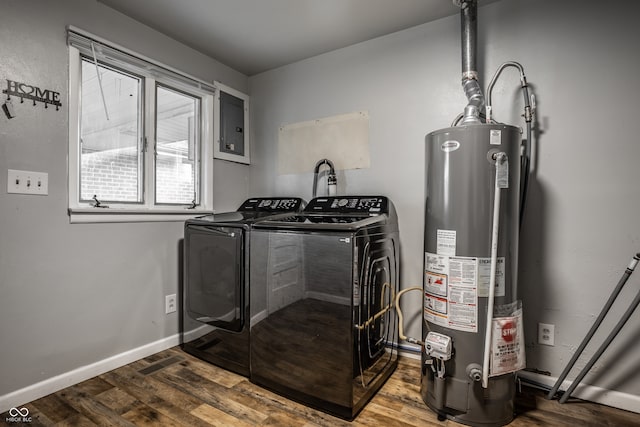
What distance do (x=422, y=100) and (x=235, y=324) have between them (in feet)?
6.34

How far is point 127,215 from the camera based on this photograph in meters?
2.11

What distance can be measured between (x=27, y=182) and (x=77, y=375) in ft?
3.69

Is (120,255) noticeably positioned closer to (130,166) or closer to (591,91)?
(130,166)

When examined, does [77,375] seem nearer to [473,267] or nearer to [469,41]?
[473,267]

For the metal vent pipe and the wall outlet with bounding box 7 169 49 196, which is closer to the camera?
the wall outlet with bounding box 7 169 49 196

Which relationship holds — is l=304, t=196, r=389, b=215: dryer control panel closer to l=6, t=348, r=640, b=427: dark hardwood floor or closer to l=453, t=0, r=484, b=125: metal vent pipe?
l=453, t=0, r=484, b=125: metal vent pipe

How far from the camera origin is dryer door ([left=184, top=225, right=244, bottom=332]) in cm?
200

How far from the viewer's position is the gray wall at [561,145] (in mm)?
1652

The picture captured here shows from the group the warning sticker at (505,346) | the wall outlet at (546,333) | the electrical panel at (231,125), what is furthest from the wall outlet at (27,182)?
the wall outlet at (546,333)

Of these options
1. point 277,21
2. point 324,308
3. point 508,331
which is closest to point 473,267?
point 508,331

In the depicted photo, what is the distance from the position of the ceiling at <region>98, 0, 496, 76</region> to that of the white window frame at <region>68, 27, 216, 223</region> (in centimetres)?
28

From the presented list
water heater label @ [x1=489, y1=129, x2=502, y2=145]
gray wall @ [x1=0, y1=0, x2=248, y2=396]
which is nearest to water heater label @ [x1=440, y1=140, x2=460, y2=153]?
water heater label @ [x1=489, y1=129, x2=502, y2=145]

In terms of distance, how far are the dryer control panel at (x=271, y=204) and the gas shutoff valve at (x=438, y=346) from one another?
1.39 metres

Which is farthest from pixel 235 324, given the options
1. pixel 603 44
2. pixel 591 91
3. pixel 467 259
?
pixel 603 44
